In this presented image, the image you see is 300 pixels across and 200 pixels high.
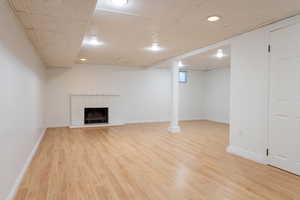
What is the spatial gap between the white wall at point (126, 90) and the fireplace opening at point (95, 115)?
0.65 m

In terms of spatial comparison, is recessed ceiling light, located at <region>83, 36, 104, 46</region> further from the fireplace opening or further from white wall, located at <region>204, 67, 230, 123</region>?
white wall, located at <region>204, 67, 230, 123</region>

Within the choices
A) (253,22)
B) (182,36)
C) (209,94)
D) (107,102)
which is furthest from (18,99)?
(209,94)

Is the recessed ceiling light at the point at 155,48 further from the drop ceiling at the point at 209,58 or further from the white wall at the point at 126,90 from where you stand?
the white wall at the point at 126,90

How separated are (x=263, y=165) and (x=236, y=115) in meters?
1.02

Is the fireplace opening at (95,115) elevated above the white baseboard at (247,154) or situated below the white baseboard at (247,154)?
above

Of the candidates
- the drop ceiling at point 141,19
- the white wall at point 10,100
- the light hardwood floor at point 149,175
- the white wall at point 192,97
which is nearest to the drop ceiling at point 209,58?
the drop ceiling at point 141,19

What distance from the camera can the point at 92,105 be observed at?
7336 mm

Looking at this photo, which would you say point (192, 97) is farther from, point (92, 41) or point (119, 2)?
point (119, 2)

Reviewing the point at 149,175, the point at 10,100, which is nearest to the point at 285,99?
the point at 149,175

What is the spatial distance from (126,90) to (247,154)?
215 inches

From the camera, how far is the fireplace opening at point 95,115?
294 inches

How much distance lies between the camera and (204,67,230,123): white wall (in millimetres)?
8047

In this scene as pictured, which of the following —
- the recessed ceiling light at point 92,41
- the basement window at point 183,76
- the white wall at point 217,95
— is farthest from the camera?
the basement window at point 183,76

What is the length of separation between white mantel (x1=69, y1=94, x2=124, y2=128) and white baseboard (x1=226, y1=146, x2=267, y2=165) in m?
4.71
